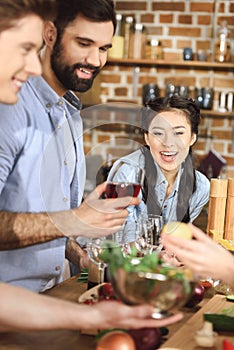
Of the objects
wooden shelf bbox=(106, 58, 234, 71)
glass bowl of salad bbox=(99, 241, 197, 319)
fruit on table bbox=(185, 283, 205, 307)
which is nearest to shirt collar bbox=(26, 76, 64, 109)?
fruit on table bbox=(185, 283, 205, 307)

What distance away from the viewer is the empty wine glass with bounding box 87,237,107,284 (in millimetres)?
1706

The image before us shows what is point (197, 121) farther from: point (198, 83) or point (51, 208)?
point (198, 83)

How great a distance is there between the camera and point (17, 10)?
144 cm

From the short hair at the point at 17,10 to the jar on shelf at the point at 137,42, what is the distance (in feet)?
10.1

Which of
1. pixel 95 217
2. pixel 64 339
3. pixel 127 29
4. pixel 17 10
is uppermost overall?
pixel 127 29

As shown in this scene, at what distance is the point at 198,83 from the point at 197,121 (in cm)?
210

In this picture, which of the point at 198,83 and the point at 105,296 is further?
the point at 198,83

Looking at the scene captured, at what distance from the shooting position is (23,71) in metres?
1.44

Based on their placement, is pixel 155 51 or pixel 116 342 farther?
pixel 155 51

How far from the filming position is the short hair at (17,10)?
1422mm

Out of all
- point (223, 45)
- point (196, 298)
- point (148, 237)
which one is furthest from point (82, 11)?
point (223, 45)

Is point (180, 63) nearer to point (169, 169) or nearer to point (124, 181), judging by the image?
point (169, 169)

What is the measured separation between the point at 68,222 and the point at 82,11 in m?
0.64

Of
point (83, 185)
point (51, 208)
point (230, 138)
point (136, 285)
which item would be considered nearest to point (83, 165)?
point (83, 185)
